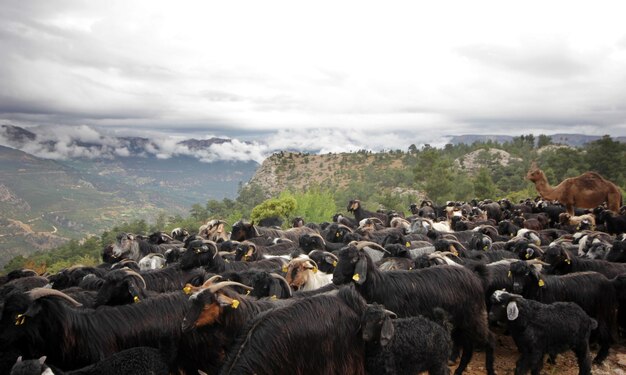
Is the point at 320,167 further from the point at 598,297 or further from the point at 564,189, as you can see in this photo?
the point at 598,297

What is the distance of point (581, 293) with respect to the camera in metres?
7.05

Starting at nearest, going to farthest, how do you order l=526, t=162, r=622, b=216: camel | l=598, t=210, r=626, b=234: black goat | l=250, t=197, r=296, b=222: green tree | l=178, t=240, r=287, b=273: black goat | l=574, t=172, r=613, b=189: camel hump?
l=178, t=240, r=287, b=273: black goat, l=598, t=210, r=626, b=234: black goat, l=526, t=162, r=622, b=216: camel, l=574, t=172, r=613, b=189: camel hump, l=250, t=197, r=296, b=222: green tree

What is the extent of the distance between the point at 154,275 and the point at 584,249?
10.5 meters

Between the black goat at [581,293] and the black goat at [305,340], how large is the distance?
3.62 metres

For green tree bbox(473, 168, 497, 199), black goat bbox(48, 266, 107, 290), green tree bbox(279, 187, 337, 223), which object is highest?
black goat bbox(48, 266, 107, 290)

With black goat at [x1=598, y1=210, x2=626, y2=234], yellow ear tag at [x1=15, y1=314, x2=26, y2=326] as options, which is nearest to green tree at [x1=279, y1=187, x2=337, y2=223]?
black goat at [x1=598, y1=210, x2=626, y2=234]

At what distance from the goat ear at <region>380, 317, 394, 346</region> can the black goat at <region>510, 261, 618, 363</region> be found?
334 cm

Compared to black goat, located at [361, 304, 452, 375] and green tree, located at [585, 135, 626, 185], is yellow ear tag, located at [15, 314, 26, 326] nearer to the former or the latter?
black goat, located at [361, 304, 452, 375]

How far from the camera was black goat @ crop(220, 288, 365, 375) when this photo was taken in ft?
14.4

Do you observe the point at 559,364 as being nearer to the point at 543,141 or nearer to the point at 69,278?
the point at 69,278

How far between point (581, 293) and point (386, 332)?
4444 millimetres

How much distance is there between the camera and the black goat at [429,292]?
244 inches

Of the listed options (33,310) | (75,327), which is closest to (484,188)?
(75,327)

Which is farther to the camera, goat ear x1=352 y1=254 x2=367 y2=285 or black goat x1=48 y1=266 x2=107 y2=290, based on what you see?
black goat x1=48 y1=266 x2=107 y2=290
